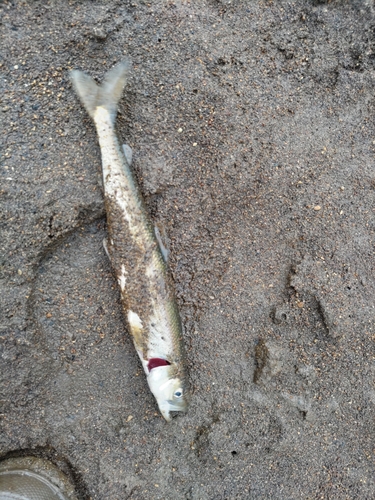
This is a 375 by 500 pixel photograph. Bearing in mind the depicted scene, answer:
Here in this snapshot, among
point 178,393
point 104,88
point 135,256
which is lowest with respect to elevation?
point 178,393

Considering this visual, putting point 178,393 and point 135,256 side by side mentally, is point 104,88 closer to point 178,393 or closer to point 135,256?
point 135,256

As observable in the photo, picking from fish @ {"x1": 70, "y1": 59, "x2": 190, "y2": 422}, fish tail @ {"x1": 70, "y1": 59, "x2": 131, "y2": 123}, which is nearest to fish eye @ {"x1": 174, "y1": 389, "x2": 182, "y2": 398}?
fish @ {"x1": 70, "y1": 59, "x2": 190, "y2": 422}

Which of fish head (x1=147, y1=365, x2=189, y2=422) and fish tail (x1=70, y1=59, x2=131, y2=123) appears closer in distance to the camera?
fish tail (x1=70, y1=59, x2=131, y2=123)

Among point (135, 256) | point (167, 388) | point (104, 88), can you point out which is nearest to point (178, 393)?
point (167, 388)

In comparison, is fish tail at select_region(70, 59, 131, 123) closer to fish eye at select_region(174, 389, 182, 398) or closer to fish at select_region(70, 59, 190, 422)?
fish at select_region(70, 59, 190, 422)

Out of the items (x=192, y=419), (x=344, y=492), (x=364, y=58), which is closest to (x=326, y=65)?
(x=364, y=58)

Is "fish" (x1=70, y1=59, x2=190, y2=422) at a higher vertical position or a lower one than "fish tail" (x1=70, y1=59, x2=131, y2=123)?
lower

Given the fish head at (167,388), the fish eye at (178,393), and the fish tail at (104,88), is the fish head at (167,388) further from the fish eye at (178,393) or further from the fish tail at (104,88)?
the fish tail at (104,88)

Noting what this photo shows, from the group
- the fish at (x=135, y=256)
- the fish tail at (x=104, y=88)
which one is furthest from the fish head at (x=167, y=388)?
the fish tail at (x=104, y=88)
